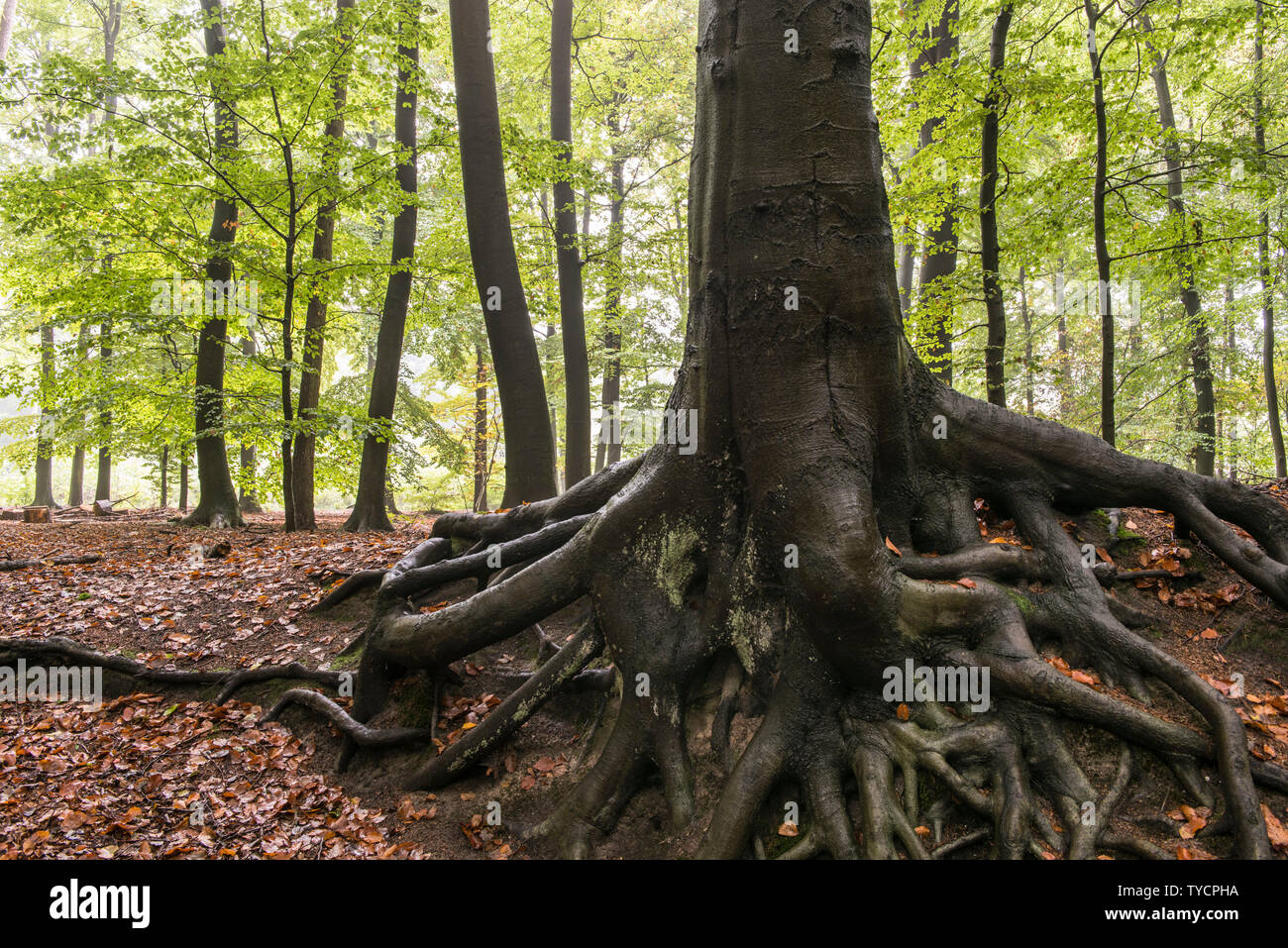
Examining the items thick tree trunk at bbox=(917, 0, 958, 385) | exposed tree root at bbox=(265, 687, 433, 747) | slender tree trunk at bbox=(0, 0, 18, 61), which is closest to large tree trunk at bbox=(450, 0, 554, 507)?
exposed tree root at bbox=(265, 687, 433, 747)

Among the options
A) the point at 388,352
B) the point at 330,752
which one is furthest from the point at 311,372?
the point at 330,752

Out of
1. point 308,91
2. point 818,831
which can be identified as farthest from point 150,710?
point 308,91

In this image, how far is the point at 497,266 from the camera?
8.55 meters

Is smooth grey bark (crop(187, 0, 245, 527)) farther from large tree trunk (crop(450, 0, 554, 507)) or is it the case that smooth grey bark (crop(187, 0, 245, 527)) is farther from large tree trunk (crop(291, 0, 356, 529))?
large tree trunk (crop(450, 0, 554, 507))

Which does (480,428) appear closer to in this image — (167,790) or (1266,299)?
(167,790)

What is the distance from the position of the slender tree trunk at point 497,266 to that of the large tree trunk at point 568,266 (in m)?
2.87

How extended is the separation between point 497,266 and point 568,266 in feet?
11.6

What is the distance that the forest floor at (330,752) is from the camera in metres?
3.68

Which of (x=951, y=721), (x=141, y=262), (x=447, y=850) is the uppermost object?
(x=141, y=262)

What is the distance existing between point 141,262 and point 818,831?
44.5ft

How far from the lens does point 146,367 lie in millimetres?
13672
